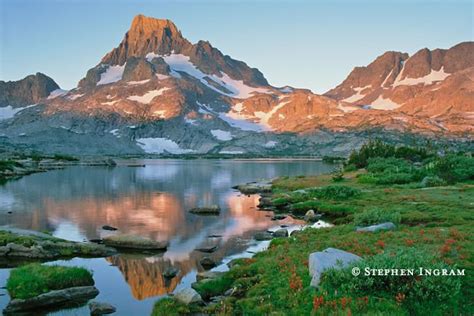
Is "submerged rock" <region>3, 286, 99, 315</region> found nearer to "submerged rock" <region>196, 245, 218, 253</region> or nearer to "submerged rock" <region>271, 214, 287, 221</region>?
"submerged rock" <region>196, 245, 218, 253</region>

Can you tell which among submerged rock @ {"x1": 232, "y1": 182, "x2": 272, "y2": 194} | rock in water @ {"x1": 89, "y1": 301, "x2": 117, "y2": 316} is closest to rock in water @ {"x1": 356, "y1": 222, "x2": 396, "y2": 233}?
rock in water @ {"x1": 89, "y1": 301, "x2": 117, "y2": 316}

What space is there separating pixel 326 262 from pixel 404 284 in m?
3.57

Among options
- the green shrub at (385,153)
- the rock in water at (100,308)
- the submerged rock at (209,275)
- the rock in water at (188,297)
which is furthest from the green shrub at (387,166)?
the rock in water at (100,308)

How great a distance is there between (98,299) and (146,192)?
65.6 meters

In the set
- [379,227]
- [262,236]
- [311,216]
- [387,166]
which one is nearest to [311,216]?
[311,216]

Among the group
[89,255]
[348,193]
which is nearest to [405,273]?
[89,255]

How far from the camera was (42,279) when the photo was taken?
1024 inches

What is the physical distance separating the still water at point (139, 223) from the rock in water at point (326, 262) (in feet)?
30.4

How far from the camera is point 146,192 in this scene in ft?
297

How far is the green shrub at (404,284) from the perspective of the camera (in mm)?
17172

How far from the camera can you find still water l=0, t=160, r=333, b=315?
2873cm

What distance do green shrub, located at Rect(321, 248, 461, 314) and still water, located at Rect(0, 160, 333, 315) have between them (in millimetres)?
10924

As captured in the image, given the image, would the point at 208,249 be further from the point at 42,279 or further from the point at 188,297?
the point at 188,297

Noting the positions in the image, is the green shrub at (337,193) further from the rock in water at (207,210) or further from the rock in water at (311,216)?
the rock in water at (207,210)
